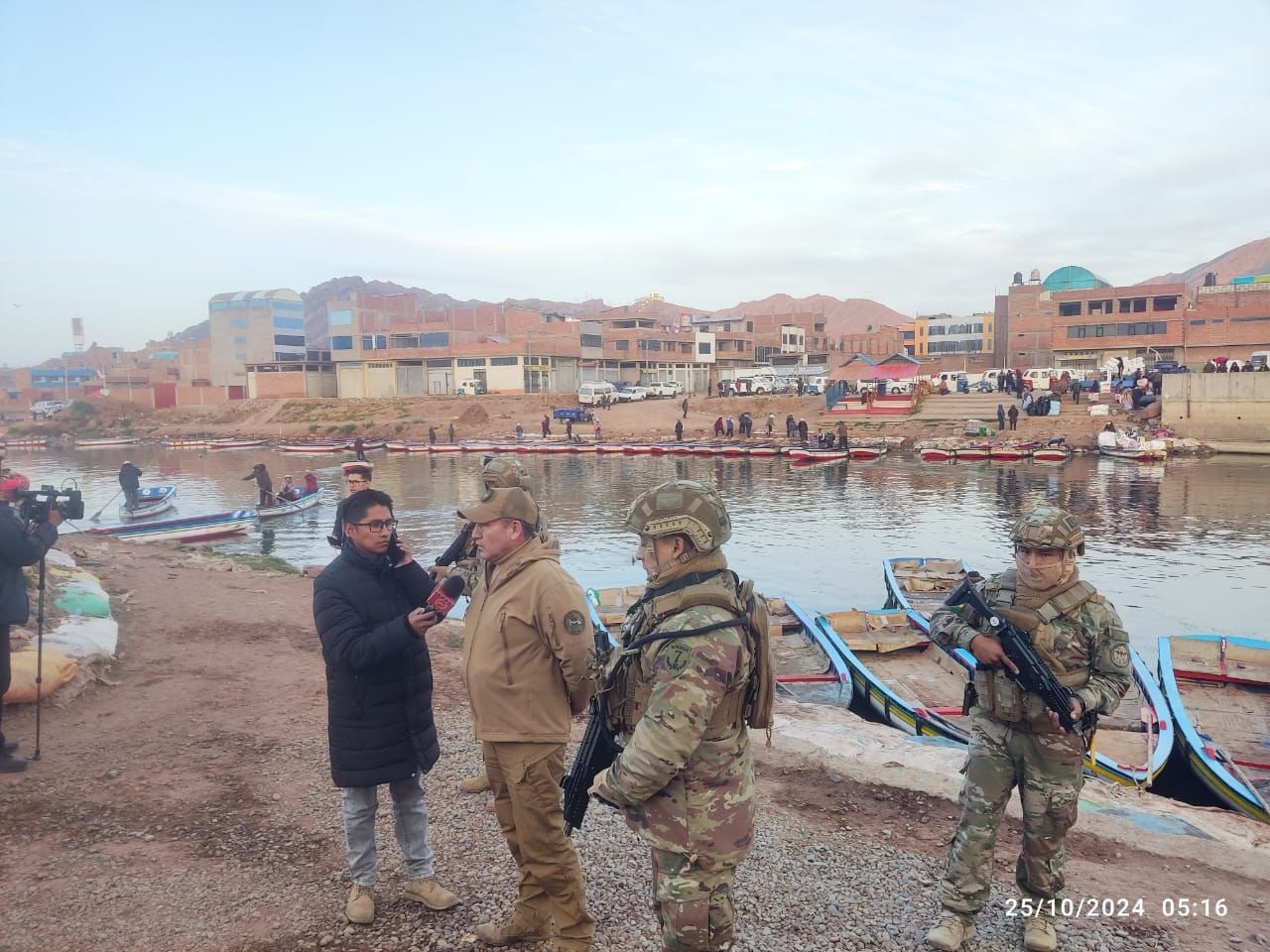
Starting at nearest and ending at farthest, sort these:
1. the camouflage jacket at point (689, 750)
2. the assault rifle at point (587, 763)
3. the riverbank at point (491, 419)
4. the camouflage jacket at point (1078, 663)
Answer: the camouflage jacket at point (689, 750), the assault rifle at point (587, 763), the camouflage jacket at point (1078, 663), the riverbank at point (491, 419)

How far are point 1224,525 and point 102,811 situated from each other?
95.1ft

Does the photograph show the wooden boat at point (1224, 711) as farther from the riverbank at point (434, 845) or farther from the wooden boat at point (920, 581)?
the wooden boat at point (920, 581)

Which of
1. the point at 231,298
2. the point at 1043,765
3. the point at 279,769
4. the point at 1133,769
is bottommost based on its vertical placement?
the point at 1133,769

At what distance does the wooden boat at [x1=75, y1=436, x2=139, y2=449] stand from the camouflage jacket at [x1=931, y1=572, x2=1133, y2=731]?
8154 centimetres

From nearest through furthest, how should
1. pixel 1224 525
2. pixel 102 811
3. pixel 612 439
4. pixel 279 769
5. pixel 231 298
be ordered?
pixel 102 811
pixel 279 769
pixel 1224 525
pixel 612 439
pixel 231 298

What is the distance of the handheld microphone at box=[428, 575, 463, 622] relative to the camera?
3.67 metres

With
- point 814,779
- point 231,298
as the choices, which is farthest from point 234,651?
point 231,298

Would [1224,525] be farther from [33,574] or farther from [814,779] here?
[33,574]

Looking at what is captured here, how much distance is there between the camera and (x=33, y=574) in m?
10.5

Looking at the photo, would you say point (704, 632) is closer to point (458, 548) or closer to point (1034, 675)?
point (1034, 675)

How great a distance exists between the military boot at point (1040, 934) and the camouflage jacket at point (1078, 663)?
0.97 meters

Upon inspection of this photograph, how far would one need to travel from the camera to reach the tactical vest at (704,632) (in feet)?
9.95

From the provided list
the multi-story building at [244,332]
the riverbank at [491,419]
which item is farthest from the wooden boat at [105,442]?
the multi-story building at [244,332]

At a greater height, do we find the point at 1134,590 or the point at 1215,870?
the point at 1215,870
